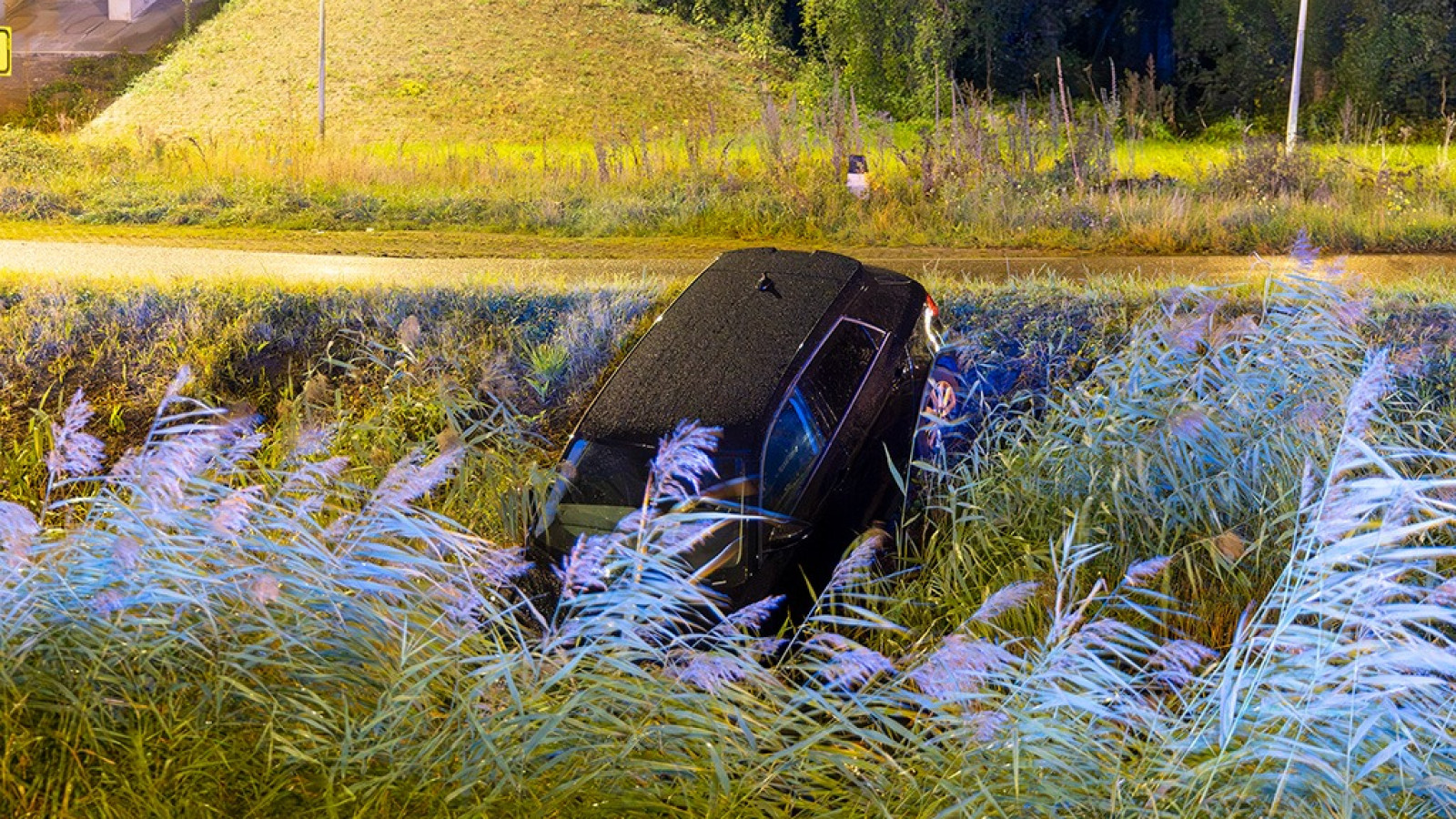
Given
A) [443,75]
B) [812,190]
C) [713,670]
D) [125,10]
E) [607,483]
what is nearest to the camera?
[713,670]

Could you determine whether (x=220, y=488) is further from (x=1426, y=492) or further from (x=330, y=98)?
(x=330, y=98)

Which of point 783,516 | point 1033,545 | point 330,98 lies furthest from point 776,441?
point 330,98

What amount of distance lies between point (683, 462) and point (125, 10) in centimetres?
Answer: 5191

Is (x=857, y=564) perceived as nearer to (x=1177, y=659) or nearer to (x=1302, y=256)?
(x=1177, y=659)

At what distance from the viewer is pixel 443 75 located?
41594 millimetres

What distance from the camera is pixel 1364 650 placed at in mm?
3896

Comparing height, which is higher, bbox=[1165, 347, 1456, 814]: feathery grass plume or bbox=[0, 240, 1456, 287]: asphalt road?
bbox=[1165, 347, 1456, 814]: feathery grass plume

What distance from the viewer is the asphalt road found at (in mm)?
12547

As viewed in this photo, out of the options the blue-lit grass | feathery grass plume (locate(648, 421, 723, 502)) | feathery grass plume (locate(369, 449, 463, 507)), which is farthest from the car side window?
feathery grass plume (locate(369, 449, 463, 507))

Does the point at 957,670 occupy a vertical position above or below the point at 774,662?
above

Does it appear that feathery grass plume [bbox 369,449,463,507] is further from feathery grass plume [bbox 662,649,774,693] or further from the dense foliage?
the dense foliage

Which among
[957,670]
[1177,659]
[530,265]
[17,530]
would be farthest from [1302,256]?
[530,265]

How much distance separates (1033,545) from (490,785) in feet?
8.20

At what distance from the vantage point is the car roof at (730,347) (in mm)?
5688
